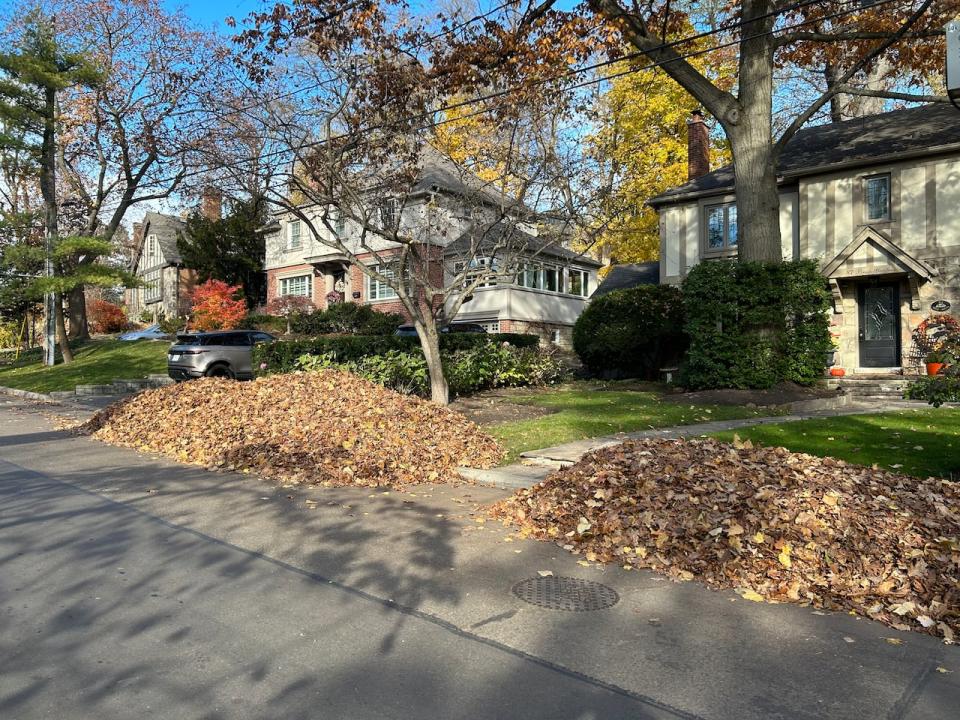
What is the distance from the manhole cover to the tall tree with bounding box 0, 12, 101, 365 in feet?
83.7

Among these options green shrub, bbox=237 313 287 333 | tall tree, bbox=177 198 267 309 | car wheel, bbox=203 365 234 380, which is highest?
tall tree, bbox=177 198 267 309

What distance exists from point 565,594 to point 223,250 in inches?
1579

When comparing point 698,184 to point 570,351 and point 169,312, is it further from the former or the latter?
point 169,312

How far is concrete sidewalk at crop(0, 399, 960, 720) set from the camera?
11.4ft

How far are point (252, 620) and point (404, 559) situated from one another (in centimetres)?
151

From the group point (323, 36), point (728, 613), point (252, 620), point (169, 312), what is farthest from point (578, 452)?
point (169, 312)

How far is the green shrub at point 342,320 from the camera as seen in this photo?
31.3m

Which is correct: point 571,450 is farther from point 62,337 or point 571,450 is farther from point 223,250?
point 223,250

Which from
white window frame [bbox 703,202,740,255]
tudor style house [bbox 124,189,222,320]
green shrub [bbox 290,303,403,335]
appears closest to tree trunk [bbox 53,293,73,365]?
green shrub [bbox 290,303,403,335]

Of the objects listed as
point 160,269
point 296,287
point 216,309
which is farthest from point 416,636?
point 160,269

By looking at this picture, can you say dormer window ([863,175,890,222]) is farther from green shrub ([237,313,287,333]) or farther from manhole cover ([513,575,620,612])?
green shrub ([237,313,287,333])

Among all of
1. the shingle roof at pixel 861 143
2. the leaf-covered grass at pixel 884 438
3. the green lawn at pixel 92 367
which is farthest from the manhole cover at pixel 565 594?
the green lawn at pixel 92 367

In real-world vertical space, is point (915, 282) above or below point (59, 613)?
above

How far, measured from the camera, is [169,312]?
47.5 m
